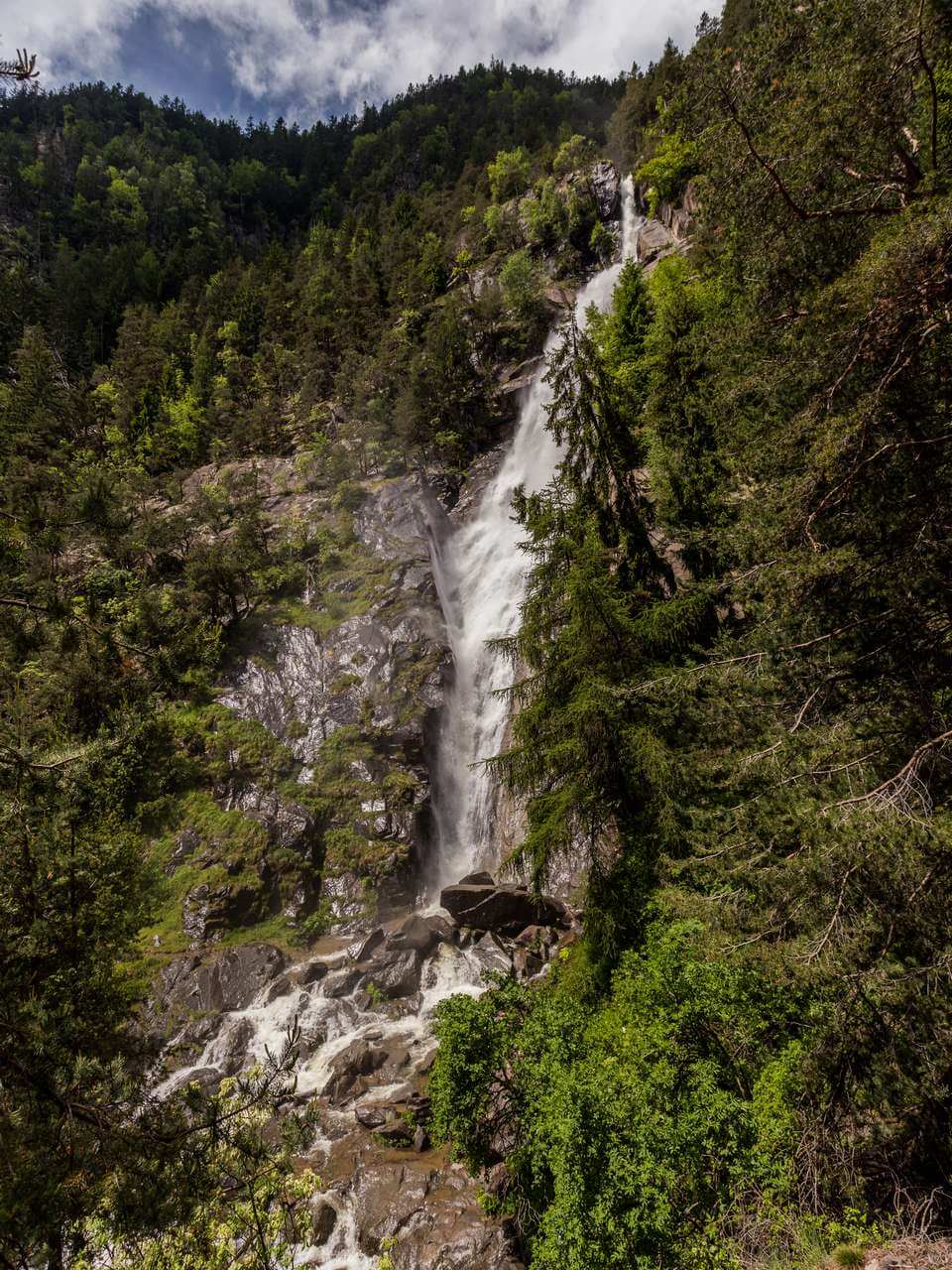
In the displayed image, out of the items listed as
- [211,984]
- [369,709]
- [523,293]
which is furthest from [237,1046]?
[523,293]

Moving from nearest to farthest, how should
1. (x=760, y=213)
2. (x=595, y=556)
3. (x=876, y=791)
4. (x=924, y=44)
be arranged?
(x=876, y=791) < (x=924, y=44) < (x=760, y=213) < (x=595, y=556)

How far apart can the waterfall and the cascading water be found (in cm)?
5

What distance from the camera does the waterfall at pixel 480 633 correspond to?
19516 mm

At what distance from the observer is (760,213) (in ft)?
24.6

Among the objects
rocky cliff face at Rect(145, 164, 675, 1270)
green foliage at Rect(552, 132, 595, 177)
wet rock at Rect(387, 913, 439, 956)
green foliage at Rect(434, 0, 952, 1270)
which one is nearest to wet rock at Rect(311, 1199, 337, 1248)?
rocky cliff face at Rect(145, 164, 675, 1270)

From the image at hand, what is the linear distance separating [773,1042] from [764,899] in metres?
1.64

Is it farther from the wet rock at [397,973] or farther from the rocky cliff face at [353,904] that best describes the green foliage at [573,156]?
the wet rock at [397,973]

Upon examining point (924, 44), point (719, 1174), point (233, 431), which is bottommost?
point (719, 1174)

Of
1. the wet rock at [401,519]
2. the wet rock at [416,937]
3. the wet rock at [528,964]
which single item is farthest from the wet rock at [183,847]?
the wet rock at [401,519]

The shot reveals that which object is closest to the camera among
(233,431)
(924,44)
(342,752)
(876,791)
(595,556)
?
(876,791)

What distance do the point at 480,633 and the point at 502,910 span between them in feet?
37.0

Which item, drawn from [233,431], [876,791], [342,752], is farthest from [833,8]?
[233,431]

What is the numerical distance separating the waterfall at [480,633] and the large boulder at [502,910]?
8.14 ft

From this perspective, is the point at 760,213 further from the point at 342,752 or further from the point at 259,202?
the point at 259,202
